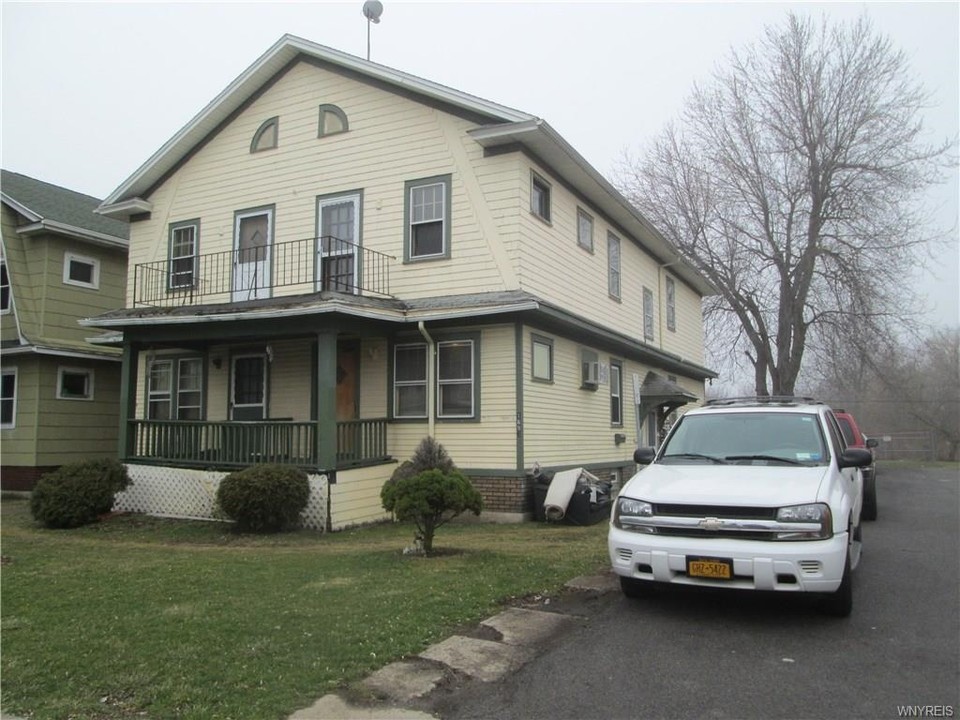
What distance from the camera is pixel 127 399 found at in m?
14.6

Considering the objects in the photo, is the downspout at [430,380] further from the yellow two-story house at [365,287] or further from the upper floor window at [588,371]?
the upper floor window at [588,371]

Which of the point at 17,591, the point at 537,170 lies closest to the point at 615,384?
the point at 537,170

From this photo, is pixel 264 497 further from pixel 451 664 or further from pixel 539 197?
pixel 539 197

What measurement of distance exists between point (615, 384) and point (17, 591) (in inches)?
529

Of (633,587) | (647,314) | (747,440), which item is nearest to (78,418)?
(647,314)

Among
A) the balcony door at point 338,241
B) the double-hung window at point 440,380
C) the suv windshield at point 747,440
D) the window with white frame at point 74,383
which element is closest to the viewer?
the suv windshield at point 747,440

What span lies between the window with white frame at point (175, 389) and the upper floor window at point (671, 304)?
13434 millimetres

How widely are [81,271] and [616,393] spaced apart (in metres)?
14.0

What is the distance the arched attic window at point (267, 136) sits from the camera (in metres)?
15.6

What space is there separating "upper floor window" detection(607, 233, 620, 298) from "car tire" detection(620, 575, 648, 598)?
11.4 m

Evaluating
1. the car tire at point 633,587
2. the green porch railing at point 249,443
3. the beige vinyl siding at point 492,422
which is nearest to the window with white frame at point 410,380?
the green porch railing at point 249,443

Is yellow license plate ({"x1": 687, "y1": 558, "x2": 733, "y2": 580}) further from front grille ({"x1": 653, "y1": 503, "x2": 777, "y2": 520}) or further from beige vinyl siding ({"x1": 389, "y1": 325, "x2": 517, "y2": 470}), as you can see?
beige vinyl siding ({"x1": 389, "y1": 325, "x2": 517, "y2": 470})

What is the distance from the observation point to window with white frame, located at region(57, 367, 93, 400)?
60.3 feet

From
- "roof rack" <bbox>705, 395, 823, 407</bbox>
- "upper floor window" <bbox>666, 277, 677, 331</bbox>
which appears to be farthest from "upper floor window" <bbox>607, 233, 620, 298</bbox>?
"roof rack" <bbox>705, 395, 823, 407</bbox>
